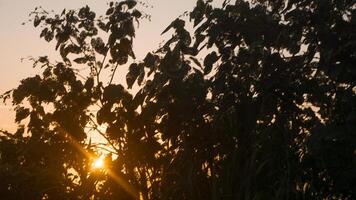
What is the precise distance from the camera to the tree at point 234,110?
3125 mm

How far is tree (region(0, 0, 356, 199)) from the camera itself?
3.12m

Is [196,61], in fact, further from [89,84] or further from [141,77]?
[89,84]

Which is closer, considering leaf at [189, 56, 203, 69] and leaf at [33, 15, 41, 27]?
leaf at [189, 56, 203, 69]

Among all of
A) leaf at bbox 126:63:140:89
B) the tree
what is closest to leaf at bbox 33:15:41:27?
the tree

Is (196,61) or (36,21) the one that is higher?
(36,21)

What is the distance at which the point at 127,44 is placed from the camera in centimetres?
405

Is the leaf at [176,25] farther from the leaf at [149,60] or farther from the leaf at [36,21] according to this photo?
the leaf at [36,21]

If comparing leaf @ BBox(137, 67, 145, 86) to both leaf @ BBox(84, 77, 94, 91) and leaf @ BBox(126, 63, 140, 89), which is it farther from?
leaf @ BBox(84, 77, 94, 91)

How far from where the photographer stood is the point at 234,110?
354 centimetres

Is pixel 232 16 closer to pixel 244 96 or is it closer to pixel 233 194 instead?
pixel 244 96

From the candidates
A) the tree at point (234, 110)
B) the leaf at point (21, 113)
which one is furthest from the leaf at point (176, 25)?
the leaf at point (21, 113)

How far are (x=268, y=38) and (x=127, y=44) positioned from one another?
1.28 meters

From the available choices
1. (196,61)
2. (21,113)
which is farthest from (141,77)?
(21,113)

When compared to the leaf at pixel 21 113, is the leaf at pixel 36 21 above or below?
above
